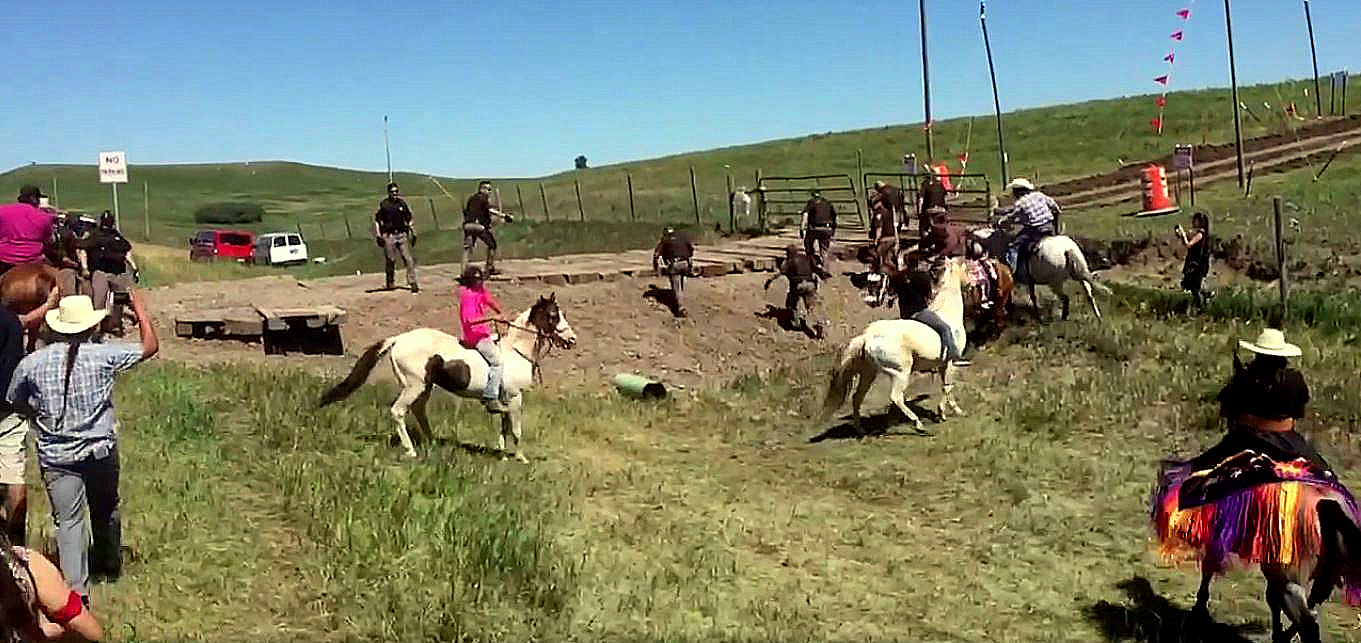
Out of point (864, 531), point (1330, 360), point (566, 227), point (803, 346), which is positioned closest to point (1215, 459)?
point (864, 531)

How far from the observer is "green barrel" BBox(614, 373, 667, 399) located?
52.4ft

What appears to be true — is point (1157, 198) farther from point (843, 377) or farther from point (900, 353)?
point (843, 377)

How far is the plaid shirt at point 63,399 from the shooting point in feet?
19.8

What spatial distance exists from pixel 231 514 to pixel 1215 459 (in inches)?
248

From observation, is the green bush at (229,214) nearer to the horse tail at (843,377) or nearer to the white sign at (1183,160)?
the white sign at (1183,160)

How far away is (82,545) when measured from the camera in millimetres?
6082

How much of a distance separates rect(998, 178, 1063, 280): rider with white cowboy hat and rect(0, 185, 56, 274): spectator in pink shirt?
39.8 ft

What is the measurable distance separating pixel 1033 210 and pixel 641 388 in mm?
6124

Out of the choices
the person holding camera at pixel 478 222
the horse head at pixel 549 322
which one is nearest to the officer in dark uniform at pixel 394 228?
the person holding camera at pixel 478 222

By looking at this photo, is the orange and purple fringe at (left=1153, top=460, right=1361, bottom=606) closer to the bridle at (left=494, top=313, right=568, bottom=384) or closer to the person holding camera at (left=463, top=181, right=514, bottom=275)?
the bridle at (left=494, top=313, right=568, bottom=384)

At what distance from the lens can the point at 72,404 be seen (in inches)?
239

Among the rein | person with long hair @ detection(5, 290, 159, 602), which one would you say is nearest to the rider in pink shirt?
the rein

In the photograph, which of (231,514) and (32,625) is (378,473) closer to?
(231,514)

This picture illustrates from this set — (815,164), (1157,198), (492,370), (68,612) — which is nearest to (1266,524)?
(68,612)
